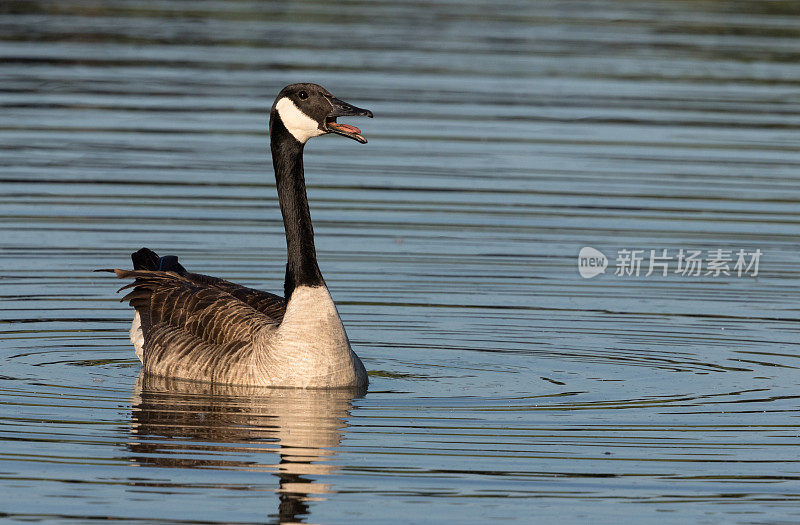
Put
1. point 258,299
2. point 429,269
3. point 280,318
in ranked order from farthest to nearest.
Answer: point 429,269 < point 258,299 < point 280,318

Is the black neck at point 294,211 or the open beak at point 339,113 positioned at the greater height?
the open beak at point 339,113

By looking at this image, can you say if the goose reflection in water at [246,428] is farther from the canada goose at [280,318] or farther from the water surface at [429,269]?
the canada goose at [280,318]

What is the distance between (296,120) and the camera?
15578 mm

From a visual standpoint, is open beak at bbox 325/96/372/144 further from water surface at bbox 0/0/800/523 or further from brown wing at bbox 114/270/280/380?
water surface at bbox 0/0/800/523

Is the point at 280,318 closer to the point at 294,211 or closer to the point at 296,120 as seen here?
the point at 294,211

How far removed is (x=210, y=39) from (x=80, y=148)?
15.1 meters

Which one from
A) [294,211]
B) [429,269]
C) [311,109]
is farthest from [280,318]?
[429,269]

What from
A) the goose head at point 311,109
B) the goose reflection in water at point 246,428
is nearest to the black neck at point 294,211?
the goose head at point 311,109

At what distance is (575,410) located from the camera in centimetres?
1450

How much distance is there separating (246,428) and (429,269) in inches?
278

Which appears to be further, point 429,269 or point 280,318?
point 429,269

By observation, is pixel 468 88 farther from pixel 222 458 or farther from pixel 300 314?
pixel 222 458

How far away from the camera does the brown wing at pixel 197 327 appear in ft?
50.8

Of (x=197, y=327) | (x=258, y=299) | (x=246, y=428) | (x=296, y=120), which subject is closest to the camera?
(x=246, y=428)
